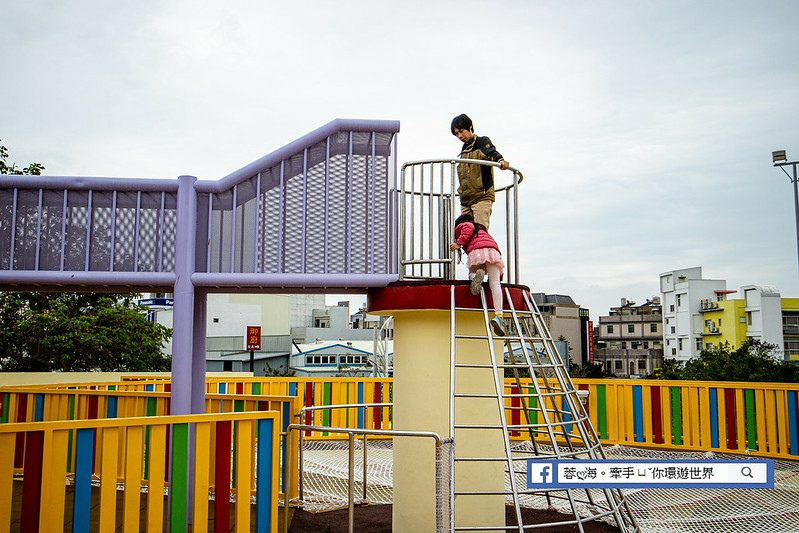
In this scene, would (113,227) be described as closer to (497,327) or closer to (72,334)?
(497,327)

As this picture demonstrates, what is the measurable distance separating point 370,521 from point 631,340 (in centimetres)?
9700

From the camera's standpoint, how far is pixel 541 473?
221 inches

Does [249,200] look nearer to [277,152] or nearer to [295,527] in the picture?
[277,152]

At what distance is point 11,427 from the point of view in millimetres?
5312

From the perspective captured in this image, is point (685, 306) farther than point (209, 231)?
Yes

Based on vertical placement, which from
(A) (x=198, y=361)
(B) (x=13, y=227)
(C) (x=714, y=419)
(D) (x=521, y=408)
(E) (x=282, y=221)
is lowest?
(C) (x=714, y=419)

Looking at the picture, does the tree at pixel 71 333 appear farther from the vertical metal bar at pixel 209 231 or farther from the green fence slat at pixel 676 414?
the green fence slat at pixel 676 414

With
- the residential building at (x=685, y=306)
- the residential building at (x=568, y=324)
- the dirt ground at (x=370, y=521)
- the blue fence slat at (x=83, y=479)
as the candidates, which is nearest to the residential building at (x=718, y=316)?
the residential building at (x=685, y=306)

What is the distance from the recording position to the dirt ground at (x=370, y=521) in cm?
800

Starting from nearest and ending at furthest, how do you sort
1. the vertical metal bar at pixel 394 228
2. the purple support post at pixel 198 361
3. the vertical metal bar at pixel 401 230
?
1. the vertical metal bar at pixel 401 230
2. the vertical metal bar at pixel 394 228
3. the purple support post at pixel 198 361

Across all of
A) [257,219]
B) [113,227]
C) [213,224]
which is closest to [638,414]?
[257,219]

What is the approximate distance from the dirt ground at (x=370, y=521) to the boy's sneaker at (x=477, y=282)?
2822mm

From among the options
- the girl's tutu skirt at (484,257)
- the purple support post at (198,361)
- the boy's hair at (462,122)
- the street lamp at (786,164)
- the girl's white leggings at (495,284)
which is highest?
the street lamp at (786,164)

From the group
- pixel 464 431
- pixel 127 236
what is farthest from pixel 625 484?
pixel 127 236
